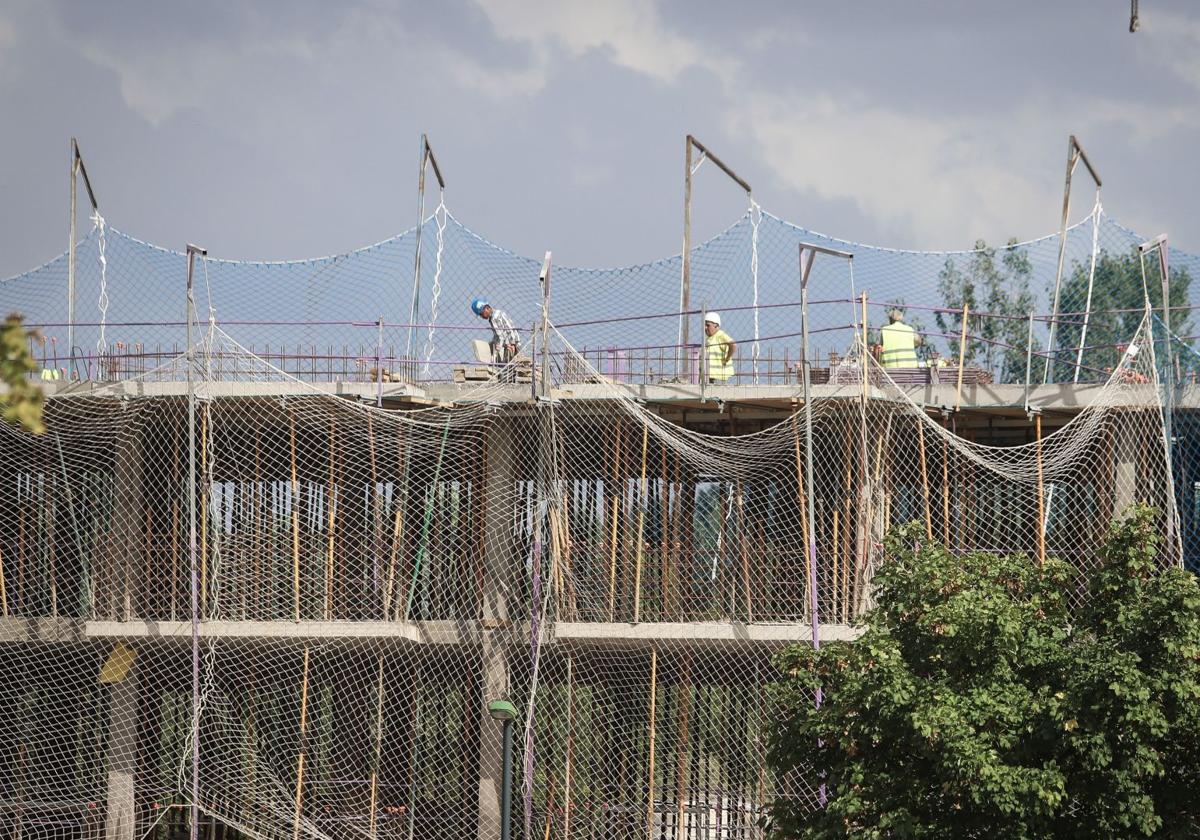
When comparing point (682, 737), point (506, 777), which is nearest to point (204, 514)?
point (682, 737)

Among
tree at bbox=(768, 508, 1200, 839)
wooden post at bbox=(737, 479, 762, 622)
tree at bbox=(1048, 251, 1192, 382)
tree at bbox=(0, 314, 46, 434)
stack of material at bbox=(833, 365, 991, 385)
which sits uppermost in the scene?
tree at bbox=(1048, 251, 1192, 382)

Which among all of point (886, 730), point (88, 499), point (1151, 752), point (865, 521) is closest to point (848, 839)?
point (886, 730)

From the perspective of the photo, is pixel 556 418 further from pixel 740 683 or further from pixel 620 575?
pixel 740 683

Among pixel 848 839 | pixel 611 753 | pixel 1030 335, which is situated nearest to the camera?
pixel 848 839

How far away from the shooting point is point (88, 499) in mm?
25859

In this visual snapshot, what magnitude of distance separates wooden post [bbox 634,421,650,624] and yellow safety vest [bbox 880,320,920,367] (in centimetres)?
344

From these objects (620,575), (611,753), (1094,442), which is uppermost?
(1094,442)

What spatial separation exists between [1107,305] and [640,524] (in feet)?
40.7

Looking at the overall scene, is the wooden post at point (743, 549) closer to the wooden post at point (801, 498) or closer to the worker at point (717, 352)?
the wooden post at point (801, 498)

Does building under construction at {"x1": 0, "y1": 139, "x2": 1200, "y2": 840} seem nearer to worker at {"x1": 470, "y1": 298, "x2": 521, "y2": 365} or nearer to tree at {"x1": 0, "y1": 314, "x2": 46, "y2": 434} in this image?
worker at {"x1": 470, "y1": 298, "x2": 521, "y2": 365}

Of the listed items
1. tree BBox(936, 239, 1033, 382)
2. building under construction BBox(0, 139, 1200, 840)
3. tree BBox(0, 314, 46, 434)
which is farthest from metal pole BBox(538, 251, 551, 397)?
tree BBox(0, 314, 46, 434)

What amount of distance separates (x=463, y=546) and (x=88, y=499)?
540cm

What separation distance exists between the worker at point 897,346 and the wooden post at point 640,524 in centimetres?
345

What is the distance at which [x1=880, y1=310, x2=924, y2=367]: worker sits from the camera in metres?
24.6
